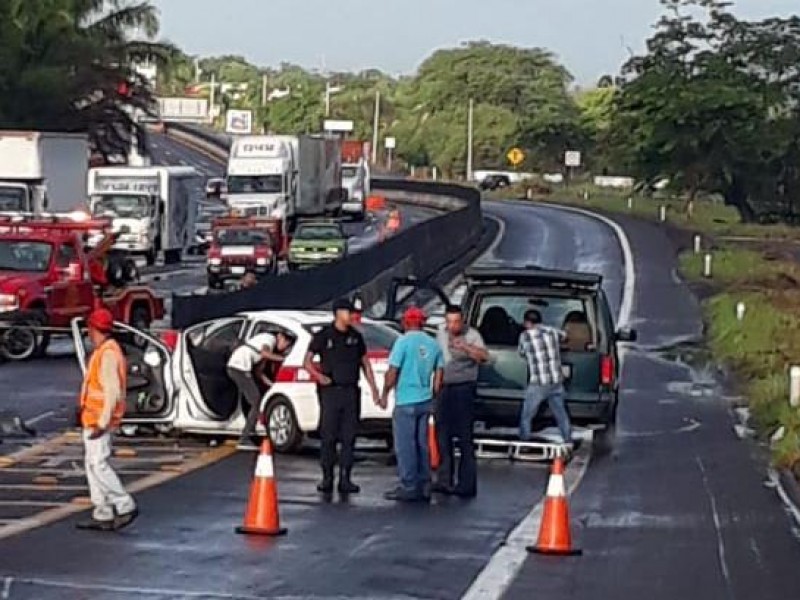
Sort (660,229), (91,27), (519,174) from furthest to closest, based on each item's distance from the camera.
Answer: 1. (519,174)
2. (91,27)
3. (660,229)

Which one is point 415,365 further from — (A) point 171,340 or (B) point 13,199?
(B) point 13,199

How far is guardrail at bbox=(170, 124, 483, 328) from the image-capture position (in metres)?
32.5

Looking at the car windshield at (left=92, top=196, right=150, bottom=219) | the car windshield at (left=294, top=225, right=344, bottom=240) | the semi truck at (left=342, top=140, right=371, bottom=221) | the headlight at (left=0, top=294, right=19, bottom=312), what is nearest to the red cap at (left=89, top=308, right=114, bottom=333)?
the headlight at (left=0, top=294, right=19, bottom=312)

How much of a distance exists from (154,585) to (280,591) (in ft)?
2.53

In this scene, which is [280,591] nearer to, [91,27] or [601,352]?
[601,352]

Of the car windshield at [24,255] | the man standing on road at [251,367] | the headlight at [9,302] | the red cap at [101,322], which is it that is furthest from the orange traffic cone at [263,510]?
the car windshield at [24,255]

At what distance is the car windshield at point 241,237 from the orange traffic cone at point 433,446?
34.8 m

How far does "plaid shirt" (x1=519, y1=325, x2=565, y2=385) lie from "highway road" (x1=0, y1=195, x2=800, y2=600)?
3.09 ft

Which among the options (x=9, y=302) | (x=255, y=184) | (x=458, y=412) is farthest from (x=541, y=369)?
(x=255, y=184)

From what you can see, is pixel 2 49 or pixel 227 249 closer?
pixel 227 249

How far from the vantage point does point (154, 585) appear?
12906 mm

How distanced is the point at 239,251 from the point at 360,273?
→ 1063cm

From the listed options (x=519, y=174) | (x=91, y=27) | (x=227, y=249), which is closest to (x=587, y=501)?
(x=227, y=249)

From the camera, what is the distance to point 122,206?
60.4m
